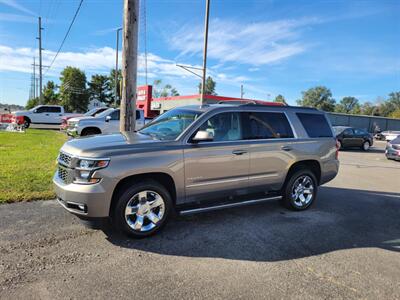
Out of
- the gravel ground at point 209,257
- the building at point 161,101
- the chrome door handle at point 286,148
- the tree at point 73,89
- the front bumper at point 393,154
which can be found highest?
the tree at point 73,89

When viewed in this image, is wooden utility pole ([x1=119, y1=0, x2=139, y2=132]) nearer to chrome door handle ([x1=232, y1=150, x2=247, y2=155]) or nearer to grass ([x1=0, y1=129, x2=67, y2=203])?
grass ([x1=0, y1=129, x2=67, y2=203])

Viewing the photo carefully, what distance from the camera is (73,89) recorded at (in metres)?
57.4

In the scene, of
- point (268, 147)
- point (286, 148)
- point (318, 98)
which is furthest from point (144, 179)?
point (318, 98)

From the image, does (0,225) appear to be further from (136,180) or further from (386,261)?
(386,261)

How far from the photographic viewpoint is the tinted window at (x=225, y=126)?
4.88 m

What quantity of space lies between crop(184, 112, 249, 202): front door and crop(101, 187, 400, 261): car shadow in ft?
1.77

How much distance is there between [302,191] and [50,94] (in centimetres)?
6559

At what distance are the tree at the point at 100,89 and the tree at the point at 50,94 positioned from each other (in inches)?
275

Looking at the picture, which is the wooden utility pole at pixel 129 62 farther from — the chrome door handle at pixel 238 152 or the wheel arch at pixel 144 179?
the chrome door handle at pixel 238 152

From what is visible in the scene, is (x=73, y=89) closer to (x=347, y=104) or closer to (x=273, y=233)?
(x=273, y=233)

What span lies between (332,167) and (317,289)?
364 centimetres

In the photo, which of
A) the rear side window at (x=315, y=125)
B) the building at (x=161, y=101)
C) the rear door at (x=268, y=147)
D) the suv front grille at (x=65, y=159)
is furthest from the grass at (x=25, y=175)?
the building at (x=161, y=101)

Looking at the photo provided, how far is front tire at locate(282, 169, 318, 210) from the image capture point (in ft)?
18.9

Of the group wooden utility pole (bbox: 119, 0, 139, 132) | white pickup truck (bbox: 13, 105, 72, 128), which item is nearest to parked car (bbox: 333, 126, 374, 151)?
wooden utility pole (bbox: 119, 0, 139, 132)
